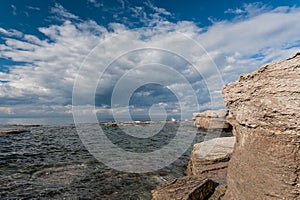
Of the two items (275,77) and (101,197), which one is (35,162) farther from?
(275,77)

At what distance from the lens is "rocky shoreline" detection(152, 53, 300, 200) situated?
550cm

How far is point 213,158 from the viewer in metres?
13.8

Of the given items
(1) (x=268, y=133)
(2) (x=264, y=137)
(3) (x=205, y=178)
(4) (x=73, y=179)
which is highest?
(1) (x=268, y=133)

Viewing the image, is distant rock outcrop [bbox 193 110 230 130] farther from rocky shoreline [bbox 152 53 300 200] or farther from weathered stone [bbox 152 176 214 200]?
rocky shoreline [bbox 152 53 300 200]

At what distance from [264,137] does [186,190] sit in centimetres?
424

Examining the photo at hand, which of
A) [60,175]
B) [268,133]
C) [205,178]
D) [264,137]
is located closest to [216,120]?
[60,175]

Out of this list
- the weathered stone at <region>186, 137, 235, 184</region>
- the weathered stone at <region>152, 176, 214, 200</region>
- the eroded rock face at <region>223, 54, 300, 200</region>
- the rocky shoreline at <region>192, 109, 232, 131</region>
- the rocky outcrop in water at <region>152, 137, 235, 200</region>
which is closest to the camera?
the eroded rock face at <region>223, 54, 300, 200</region>

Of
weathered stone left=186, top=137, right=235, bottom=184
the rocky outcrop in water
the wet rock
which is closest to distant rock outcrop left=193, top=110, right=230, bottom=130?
weathered stone left=186, top=137, right=235, bottom=184

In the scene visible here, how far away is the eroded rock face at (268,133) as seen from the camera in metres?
5.49

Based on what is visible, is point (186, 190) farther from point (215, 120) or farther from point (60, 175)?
point (215, 120)

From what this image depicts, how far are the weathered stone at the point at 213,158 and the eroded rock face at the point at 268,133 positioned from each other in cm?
476

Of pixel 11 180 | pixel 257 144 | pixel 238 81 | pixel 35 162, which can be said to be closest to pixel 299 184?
pixel 257 144

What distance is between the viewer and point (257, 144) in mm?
6609

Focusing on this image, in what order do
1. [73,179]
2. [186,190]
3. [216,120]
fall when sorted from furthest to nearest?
[216,120] < [73,179] < [186,190]
